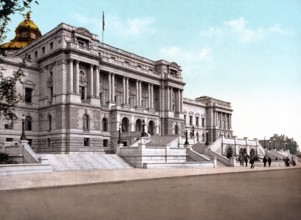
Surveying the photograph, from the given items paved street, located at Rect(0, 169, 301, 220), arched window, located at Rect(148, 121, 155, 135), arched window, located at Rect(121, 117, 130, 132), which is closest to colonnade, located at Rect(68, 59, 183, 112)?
arched window, located at Rect(121, 117, 130, 132)

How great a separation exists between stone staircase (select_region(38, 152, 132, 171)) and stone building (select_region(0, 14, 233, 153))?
25.7ft

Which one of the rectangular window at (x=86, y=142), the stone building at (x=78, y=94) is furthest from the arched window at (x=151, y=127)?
the rectangular window at (x=86, y=142)

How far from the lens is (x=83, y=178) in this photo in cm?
2416

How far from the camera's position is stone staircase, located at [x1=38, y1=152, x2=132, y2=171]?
104ft

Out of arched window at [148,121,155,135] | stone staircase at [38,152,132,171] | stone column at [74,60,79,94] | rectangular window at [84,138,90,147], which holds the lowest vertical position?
stone staircase at [38,152,132,171]

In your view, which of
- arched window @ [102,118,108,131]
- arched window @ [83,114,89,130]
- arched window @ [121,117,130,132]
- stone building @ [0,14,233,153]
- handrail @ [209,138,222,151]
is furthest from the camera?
arched window @ [121,117,130,132]

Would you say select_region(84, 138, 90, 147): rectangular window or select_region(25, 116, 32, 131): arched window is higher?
select_region(25, 116, 32, 131): arched window

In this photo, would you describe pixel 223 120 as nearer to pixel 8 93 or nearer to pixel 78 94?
pixel 78 94

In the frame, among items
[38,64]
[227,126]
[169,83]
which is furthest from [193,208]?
[227,126]

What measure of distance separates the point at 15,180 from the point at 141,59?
4931 cm

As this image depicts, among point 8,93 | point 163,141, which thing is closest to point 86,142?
point 163,141

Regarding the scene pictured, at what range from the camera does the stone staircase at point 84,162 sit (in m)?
31.7

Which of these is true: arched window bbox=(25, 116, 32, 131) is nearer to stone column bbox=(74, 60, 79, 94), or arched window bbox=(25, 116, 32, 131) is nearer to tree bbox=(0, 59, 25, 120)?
stone column bbox=(74, 60, 79, 94)

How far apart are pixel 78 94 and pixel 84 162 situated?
56.4 ft
